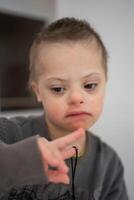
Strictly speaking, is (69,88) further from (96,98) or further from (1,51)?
(1,51)

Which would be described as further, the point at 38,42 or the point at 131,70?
the point at 131,70

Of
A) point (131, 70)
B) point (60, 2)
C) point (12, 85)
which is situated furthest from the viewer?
point (12, 85)

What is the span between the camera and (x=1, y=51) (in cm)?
129

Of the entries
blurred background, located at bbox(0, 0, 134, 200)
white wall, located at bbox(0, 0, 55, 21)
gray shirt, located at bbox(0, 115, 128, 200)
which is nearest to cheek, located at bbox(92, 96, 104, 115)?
gray shirt, located at bbox(0, 115, 128, 200)

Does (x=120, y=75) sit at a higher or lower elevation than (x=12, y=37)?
lower

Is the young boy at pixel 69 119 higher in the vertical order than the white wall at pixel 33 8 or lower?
lower

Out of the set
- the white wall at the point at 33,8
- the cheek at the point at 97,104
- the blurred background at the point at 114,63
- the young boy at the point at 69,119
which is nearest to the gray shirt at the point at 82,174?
the young boy at the point at 69,119

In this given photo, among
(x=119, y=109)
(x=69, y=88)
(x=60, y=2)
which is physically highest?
(x=60, y=2)

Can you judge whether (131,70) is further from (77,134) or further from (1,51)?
(77,134)

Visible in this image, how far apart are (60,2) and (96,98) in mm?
807

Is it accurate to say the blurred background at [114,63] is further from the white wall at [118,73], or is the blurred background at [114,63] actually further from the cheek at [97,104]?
the cheek at [97,104]

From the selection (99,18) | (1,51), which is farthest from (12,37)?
(99,18)

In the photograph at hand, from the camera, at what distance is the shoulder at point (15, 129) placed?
1.75ft

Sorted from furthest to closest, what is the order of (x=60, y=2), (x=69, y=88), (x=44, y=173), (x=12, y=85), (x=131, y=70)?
(x=12, y=85), (x=60, y=2), (x=131, y=70), (x=69, y=88), (x=44, y=173)
